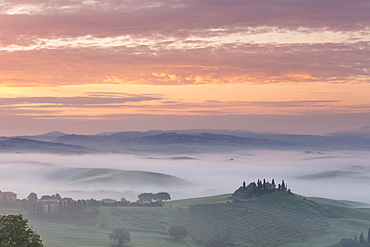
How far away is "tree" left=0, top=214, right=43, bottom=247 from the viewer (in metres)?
55.8

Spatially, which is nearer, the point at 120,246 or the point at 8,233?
the point at 8,233

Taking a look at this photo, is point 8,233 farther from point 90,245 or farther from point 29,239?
point 90,245

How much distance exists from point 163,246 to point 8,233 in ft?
487

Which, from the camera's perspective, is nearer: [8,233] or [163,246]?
[8,233]

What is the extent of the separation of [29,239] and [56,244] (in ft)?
462

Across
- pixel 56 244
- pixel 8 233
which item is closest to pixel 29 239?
pixel 8 233

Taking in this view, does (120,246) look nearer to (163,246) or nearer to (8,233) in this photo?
(163,246)

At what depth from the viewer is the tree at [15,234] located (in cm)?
5575

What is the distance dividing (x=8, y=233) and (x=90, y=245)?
474 feet

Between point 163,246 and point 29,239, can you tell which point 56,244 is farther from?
point 29,239

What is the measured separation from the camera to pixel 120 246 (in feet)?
656

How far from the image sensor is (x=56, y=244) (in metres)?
191

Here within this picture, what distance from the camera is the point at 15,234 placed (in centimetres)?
5603

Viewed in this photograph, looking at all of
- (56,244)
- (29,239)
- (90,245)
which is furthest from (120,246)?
(29,239)
